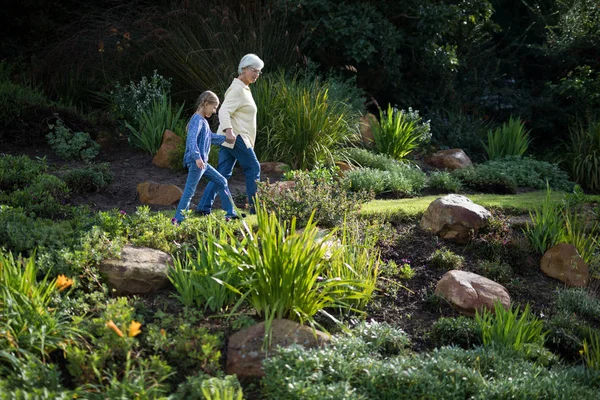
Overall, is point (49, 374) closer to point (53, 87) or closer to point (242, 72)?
point (242, 72)

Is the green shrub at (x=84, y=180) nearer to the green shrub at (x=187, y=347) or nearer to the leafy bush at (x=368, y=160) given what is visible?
the leafy bush at (x=368, y=160)

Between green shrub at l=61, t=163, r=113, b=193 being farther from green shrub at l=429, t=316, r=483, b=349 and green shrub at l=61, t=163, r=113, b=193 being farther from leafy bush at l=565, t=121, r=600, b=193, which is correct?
leafy bush at l=565, t=121, r=600, b=193

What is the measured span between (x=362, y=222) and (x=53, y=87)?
7.05 metres

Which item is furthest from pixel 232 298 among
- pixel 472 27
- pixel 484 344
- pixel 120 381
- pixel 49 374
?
pixel 472 27

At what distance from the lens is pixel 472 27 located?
12.6 m

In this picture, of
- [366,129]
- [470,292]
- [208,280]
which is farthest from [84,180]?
[366,129]

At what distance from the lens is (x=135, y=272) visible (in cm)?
495

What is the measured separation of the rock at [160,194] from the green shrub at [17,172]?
1.19 metres

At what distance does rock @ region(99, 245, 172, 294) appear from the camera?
16.2ft

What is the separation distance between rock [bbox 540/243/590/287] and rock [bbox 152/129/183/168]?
4.84 meters

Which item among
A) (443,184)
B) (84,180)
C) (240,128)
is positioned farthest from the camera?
(443,184)

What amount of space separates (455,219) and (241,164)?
2.23 meters

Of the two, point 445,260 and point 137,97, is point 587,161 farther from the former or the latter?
point 137,97

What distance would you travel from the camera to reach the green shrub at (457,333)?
4.91 metres
